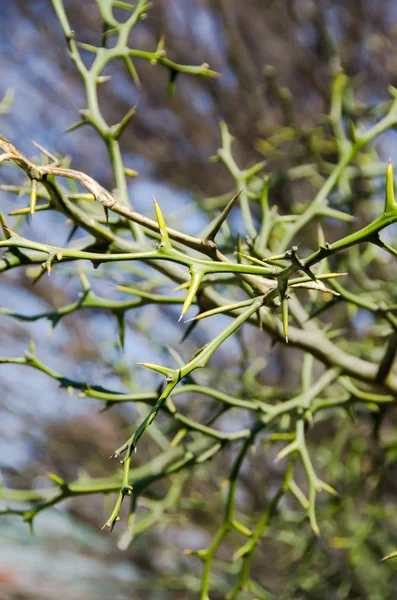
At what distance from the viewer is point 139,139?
7.55ft

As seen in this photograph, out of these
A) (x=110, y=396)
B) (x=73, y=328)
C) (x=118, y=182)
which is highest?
(x=118, y=182)

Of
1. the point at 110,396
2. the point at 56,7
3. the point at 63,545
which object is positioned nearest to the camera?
the point at 110,396

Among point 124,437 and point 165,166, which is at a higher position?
point 165,166

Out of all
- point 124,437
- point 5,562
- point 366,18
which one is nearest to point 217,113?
point 366,18

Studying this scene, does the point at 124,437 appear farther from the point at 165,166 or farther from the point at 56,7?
the point at 56,7

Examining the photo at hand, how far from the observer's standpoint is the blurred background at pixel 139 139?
81.6 inches

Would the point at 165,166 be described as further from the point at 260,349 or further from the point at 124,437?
the point at 124,437

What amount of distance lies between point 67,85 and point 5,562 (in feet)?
5.75

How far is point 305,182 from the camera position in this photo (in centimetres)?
216

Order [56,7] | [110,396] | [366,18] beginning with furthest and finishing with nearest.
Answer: [366,18] < [56,7] < [110,396]

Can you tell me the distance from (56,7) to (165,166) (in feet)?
4.60

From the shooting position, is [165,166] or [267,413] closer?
[267,413]

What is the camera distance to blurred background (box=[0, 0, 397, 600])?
6.80ft

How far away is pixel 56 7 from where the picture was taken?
0.86 m
